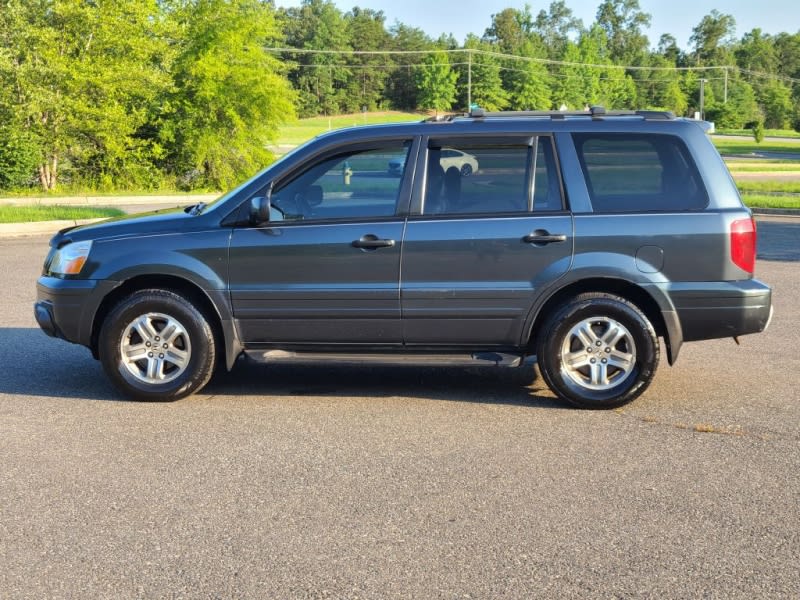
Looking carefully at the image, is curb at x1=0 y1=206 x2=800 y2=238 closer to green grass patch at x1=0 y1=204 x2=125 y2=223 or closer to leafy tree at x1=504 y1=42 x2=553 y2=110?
green grass patch at x1=0 y1=204 x2=125 y2=223

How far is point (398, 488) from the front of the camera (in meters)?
4.95

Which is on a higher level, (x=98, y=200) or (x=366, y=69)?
(x=366, y=69)

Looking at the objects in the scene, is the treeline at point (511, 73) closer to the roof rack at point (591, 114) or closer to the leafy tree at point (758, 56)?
the leafy tree at point (758, 56)

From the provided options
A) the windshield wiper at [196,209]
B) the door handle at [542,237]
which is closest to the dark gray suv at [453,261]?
the door handle at [542,237]

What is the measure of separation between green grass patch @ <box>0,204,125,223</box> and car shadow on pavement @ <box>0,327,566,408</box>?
1189 cm

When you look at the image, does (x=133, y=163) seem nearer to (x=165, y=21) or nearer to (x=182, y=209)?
(x=165, y=21)

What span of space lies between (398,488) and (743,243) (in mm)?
2980

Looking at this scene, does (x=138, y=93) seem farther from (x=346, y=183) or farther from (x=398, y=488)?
(x=398, y=488)

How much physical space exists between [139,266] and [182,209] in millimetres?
963

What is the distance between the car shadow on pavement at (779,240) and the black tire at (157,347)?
408 inches

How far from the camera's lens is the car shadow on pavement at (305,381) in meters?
6.96

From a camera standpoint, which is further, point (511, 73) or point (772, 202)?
point (511, 73)

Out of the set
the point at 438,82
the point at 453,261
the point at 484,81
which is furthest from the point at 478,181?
the point at 484,81

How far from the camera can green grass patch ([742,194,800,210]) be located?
23.4 metres
